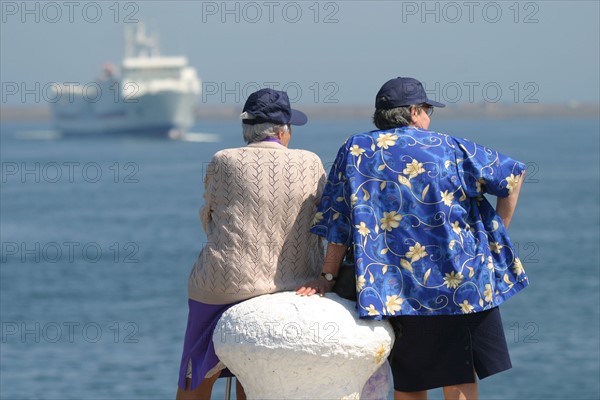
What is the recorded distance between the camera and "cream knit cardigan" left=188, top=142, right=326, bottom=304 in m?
3.70

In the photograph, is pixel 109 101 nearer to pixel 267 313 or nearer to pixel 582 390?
pixel 582 390

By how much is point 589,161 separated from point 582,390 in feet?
164

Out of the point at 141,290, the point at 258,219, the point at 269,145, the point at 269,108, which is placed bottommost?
the point at 141,290

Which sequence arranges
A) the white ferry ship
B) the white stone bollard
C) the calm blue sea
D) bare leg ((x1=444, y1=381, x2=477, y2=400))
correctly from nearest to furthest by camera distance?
1. the white stone bollard
2. bare leg ((x1=444, y1=381, x2=477, y2=400))
3. the calm blue sea
4. the white ferry ship

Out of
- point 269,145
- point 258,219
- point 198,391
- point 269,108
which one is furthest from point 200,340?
point 269,108

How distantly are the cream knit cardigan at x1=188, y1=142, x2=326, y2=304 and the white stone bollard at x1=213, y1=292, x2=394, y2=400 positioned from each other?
0.30 feet

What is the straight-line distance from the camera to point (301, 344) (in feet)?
11.6

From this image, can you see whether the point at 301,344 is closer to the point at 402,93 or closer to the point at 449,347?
the point at 449,347

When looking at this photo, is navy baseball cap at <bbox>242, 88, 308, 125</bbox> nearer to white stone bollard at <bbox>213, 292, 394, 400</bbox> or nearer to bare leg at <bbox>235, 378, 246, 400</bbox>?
white stone bollard at <bbox>213, 292, 394, 400</bbox>

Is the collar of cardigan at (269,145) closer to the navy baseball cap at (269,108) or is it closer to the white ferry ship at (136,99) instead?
the navy baseball cap at (269,108)

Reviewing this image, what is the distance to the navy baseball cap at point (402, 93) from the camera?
12.0ft

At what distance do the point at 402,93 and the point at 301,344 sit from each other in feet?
2.82

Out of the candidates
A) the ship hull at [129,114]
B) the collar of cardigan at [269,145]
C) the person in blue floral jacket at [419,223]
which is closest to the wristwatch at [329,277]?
the person in blue floral jacket at [419,223]

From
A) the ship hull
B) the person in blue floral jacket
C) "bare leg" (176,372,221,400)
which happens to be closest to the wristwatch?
the person in blue floral jacket
